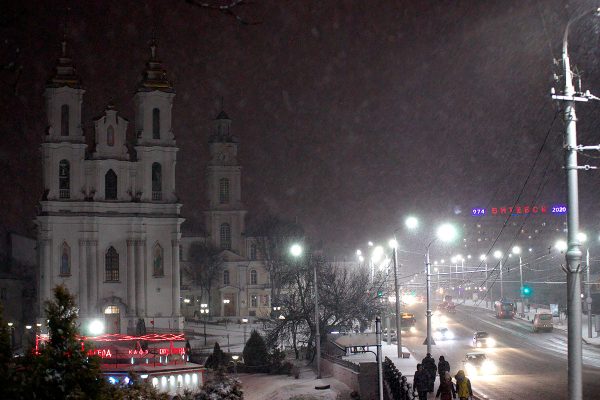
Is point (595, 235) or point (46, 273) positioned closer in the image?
point (46, 273)

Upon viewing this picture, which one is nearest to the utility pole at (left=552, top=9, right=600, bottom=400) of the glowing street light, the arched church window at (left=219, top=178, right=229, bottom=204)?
the glowing street light

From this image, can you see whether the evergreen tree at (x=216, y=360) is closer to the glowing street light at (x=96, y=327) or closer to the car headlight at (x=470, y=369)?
the car headlight at (x=470, y=369)

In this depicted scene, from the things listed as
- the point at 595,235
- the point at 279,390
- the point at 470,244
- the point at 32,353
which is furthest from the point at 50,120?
the point at 470,244

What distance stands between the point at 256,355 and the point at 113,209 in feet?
85.3

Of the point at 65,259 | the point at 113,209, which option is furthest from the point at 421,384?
the point at 113,209

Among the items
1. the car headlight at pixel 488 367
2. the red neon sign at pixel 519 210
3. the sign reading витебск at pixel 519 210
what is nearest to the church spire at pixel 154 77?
the car headlight at pixel 488 367

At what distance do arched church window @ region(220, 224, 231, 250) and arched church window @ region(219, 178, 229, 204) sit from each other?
9.47ft

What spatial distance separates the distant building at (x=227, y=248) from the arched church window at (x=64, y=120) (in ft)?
63.3

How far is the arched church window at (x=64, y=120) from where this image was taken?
6512 cm

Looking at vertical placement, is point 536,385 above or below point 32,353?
below

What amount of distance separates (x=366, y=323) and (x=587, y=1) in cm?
3946

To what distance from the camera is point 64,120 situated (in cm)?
6538

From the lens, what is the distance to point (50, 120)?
213 feet

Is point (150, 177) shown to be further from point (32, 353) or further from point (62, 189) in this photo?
point (32, 353)
